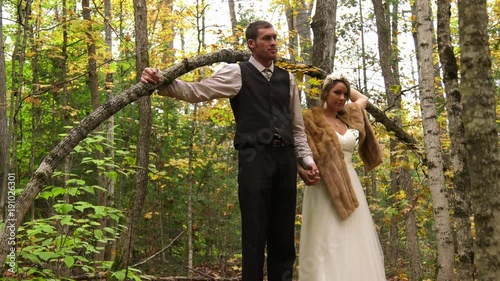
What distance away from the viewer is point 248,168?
10.4 ft

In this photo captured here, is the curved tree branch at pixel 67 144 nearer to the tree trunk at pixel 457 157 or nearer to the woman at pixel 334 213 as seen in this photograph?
the woman at pixel 334 213

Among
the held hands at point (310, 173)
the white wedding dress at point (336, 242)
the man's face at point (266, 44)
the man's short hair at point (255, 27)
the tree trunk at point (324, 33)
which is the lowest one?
the white wedding dress at point (336, 242)

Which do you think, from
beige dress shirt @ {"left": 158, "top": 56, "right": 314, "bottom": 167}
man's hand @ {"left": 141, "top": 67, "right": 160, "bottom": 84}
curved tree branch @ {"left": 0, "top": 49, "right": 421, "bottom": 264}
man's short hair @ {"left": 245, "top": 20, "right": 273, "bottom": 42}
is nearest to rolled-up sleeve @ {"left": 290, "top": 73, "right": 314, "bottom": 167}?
beige dress shirt @ {"left": 158, "top": 56, "right": 314, "bottom": 167}

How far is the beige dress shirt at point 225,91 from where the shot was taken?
3090mm

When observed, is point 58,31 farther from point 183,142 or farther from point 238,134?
point 238,134

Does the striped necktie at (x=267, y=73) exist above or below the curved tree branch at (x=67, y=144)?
above

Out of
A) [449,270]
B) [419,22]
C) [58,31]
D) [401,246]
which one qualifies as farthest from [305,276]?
[401,246]

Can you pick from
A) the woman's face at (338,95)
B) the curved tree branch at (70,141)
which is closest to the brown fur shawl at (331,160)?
the woman's face at (338,95)

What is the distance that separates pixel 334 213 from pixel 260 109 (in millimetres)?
1076

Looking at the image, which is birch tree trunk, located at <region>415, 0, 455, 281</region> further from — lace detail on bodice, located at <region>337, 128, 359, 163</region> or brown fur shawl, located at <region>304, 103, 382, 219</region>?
brown fur shawl, located at <region>304, 103, 382, 219</region>

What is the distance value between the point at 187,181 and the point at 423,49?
5474 millimetres

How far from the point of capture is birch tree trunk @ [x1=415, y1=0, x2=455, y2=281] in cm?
462

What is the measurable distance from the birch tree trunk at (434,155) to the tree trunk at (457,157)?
115mm

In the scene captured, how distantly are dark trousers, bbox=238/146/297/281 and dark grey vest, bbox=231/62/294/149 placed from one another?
84 millimetres
